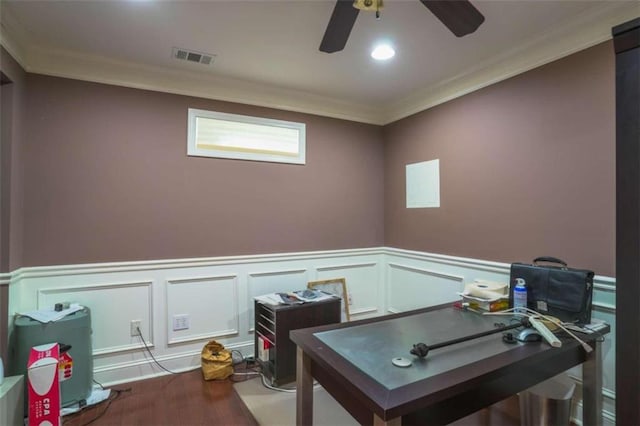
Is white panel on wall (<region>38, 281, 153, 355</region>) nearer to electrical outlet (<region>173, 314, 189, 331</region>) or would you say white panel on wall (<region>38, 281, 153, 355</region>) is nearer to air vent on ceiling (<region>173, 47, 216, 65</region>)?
electrical outlet (<region>173, 314, 189, 331</region>)

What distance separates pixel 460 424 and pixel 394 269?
163cm

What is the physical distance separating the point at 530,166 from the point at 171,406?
9.63 feet

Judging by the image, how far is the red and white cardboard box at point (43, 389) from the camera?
179 centimetres

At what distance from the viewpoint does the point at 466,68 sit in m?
2.59

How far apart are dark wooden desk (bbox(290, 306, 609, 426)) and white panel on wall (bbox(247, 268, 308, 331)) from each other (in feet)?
4.82

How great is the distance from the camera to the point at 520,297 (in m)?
1.94

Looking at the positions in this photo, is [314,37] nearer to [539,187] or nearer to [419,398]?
[539,187]

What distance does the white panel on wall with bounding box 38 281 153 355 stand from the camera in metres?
2.38

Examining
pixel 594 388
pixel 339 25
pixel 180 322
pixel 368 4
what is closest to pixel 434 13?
pixel 368 4

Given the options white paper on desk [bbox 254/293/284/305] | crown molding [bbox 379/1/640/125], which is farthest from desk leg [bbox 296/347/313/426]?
crown molding [bbox 379/1/640/125]

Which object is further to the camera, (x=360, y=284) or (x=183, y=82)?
(x=360, y=284)

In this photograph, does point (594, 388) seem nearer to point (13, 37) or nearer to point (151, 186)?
point (151, 186)

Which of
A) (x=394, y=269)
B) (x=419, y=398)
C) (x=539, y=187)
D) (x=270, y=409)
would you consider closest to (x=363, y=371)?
(x=419, y=398)

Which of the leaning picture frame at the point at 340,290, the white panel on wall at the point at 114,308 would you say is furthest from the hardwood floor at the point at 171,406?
the leaning picture frame at the point at 340,290
